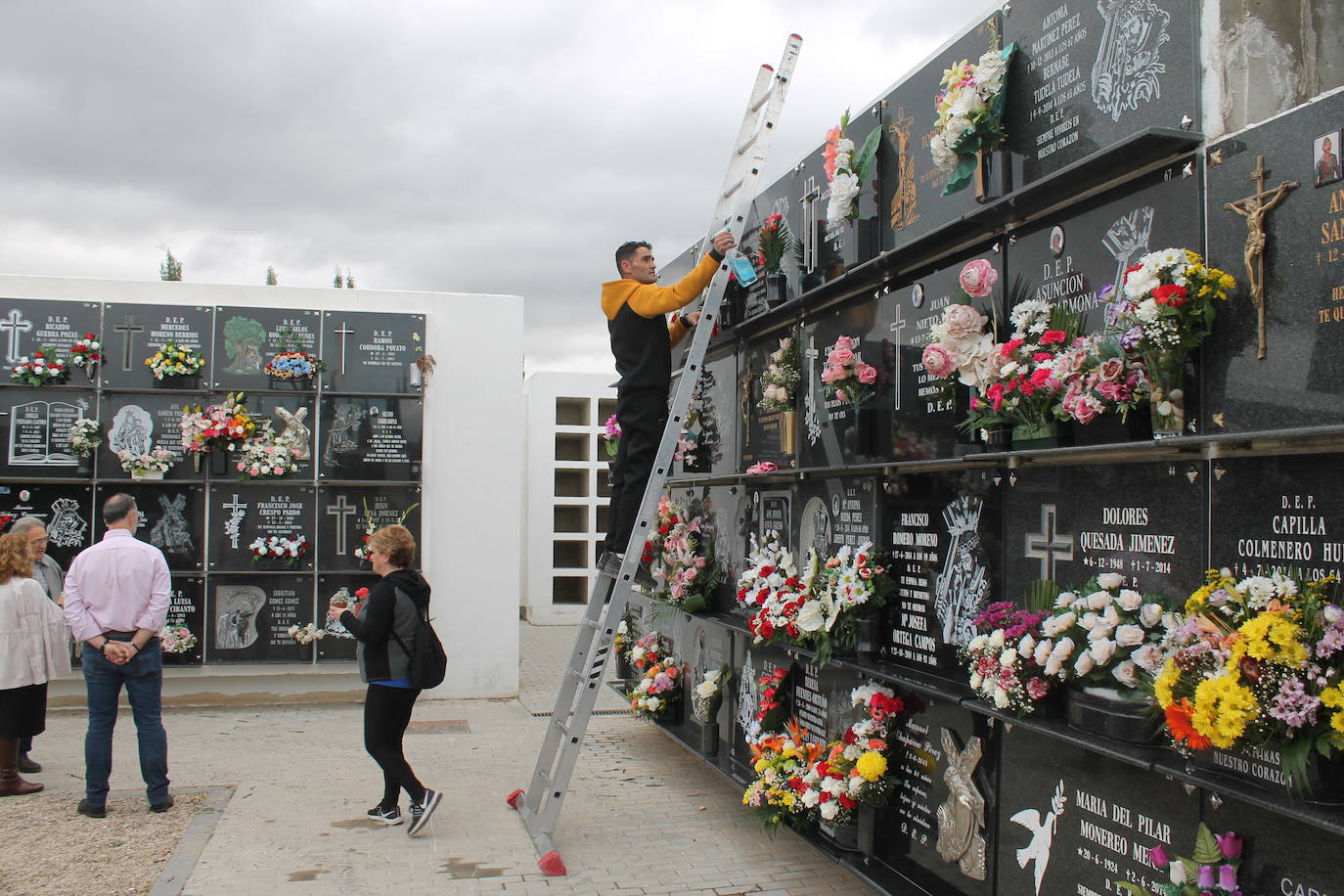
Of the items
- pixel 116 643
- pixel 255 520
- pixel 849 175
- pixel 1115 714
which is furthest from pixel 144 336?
pixel 1115 714

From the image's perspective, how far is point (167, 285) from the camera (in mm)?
8742

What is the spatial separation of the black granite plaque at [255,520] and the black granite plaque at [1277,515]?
24.4 ft

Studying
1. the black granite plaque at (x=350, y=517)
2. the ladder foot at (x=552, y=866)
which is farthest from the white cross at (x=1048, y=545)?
the black granite plaque at (x=350, y=517)

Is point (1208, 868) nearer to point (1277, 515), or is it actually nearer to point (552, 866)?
point (1277, 515)

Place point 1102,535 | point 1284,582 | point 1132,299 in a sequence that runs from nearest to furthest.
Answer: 1. point 1284,582
2. point 1132,299
3. point 1102,535

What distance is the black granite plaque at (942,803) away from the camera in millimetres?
A: 3570

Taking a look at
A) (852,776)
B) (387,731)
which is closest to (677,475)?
(387,731)

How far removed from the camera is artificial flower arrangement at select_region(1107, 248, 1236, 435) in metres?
2.56

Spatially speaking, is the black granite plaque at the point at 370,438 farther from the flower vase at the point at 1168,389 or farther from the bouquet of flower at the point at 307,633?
the flower vase at the point at 1168,389

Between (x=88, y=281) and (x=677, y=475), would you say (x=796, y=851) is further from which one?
(x=88, y=281)

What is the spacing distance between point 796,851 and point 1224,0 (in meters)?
3.98

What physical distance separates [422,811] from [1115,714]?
359cm

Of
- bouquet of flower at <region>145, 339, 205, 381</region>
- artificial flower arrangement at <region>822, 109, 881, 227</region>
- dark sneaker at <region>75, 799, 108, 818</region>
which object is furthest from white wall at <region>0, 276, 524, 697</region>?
artificial flower arrangement at <region>822, 109, 881, 227</region>

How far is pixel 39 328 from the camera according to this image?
8.49 m
